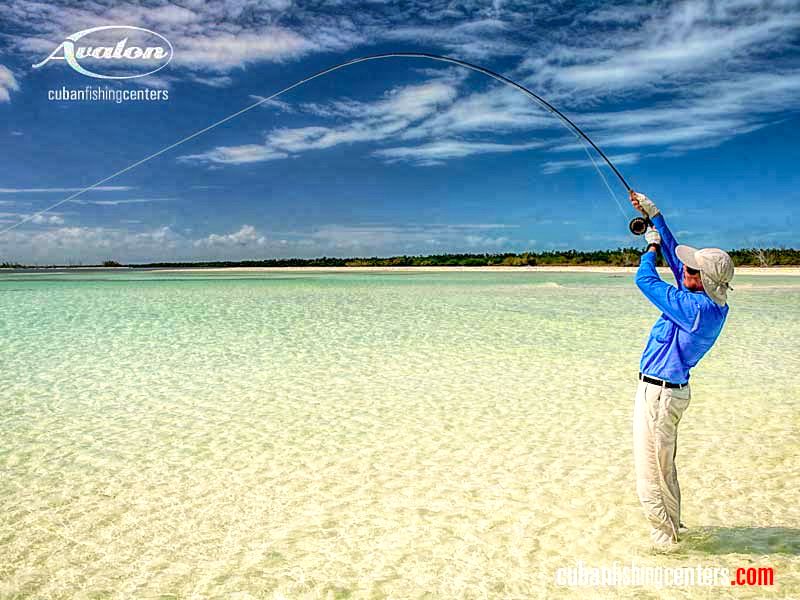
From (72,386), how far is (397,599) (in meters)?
6.14

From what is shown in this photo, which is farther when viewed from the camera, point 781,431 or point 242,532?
point 781,431

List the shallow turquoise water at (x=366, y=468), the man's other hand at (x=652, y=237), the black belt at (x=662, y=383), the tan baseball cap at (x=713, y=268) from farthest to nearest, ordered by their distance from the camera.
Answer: the shallow turquoise water at (x=366, y=468) < the man's other hand at (x=652, y=237) < the black belt at (x=662, y=383) < the tan baseball cap at (x=713, y=268)

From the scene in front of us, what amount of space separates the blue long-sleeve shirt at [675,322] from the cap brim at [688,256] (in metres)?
0.13

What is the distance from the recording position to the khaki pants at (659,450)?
3.11 metres

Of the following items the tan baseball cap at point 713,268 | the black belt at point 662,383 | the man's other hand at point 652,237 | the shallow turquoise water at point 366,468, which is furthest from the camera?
the shallow turquoise water at point 366,468

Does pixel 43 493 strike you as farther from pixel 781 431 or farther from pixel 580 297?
pixel 580 297

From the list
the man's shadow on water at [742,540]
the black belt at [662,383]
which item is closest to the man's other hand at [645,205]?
the black belt at [662,383]

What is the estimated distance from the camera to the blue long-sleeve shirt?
2945mm

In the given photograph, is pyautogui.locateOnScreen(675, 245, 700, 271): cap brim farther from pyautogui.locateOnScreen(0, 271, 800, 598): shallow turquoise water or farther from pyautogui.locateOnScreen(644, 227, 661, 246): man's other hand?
pyautogui.locateOnScreen(0, 271, 800, 598): shallow turquoise water

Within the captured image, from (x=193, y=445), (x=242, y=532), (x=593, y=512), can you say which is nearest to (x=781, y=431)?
(x=593, y=512)

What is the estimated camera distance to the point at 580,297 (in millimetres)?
20453

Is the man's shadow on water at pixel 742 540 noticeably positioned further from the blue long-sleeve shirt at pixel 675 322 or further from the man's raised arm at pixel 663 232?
the man's raised arm at pixel 663 232

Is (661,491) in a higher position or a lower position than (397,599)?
higher

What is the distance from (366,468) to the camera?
15.9ft
